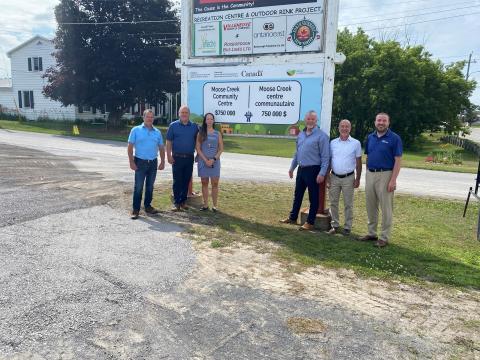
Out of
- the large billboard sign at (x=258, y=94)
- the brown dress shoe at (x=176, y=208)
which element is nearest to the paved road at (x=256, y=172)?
the brown dress shoe at (x=176, y=208)

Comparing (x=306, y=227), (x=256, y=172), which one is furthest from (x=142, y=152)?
(x=256, y=172)

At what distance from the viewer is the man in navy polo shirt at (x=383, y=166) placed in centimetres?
583

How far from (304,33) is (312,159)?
228 cm

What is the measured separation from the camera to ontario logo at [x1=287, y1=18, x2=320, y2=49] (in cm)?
692

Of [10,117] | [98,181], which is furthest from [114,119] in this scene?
[98,181]

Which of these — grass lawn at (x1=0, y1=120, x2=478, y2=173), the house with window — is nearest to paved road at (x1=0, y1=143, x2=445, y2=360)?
grass lawn at (x1=0, y1=120, x2=478, y2=173)

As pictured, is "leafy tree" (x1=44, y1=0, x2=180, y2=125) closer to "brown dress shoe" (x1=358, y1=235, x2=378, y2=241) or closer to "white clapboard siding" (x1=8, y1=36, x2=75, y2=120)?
"white clapboard siding" (x1=8, y1=36, x2=75, y2=120)

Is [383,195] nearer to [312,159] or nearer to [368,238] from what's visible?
[368,238]

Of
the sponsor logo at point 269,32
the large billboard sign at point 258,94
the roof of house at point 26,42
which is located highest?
the roof of house at point 26,42

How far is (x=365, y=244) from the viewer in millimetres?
6074

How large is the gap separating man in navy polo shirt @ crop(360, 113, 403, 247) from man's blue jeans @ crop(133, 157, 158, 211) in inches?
146

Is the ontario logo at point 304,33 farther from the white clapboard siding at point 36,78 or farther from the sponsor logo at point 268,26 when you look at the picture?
the white clapboard siding at point 36,78

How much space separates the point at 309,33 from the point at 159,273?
4.82 meters

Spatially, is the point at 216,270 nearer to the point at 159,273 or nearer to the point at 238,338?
the point at 159,273
